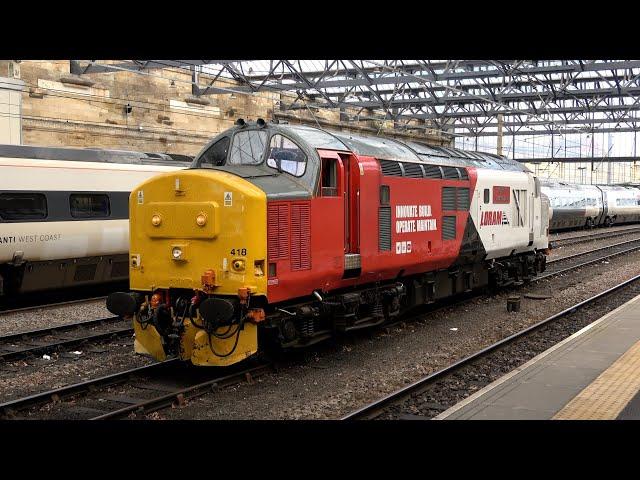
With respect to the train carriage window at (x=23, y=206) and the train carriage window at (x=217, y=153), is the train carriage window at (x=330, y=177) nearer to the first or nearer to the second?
the train carriage window at (x=217, y=153)

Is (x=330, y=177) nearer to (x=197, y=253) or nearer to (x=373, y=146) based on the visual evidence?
(x=373, y=146)

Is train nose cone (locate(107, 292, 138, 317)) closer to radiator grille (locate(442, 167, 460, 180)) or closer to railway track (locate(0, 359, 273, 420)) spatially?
railway track (locate(0, 359, 273, 420))

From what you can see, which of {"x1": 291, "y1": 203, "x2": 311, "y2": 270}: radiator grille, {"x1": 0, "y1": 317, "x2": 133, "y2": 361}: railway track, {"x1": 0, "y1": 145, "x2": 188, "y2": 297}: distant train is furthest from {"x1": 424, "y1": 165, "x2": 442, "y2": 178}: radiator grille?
{"x1": 0, "y1": 145, "x2": 188, "y2": 297}: distant train

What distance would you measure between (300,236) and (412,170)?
368 cm

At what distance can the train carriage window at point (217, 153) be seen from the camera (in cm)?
1062

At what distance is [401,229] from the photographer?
12.3m

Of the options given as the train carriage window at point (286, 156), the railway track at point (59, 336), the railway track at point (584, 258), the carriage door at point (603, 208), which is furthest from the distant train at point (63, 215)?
the carriage door at point (603, 208)

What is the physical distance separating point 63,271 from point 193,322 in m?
8.10

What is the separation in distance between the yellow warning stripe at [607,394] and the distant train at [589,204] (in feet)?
85.3

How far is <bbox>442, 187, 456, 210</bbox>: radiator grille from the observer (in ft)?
45.8

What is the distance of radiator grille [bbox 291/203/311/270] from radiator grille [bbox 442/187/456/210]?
15.5ft
